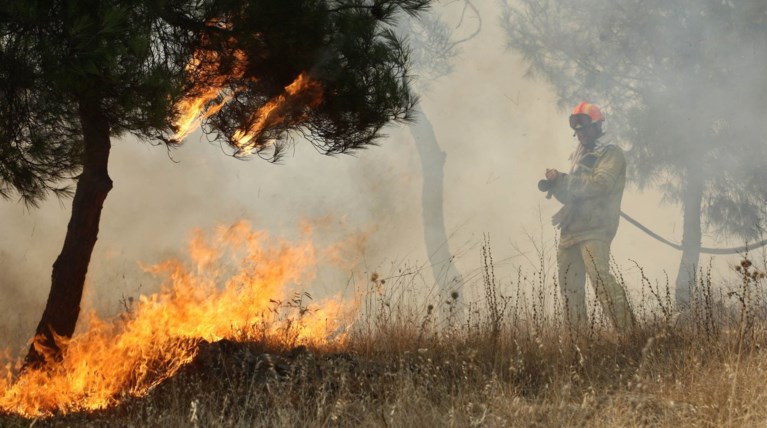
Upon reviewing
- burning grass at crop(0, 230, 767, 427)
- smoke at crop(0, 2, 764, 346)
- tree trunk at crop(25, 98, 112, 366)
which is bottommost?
burning grass at crop(0, 230, 767, 427)

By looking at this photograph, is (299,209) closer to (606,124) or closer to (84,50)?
(606,124)

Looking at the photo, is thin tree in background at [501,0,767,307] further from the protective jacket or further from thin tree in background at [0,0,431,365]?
thin tree in background at [0,0,431,365]

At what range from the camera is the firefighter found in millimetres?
Result: 7609

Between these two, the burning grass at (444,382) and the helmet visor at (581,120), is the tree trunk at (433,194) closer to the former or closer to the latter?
the helmet visor at (581,120)

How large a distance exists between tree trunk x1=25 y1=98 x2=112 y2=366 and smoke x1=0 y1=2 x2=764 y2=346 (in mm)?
6828

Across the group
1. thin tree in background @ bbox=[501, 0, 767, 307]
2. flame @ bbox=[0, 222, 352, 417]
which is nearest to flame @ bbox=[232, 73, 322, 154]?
flame @ bbox=[0, 222, 352, 417]

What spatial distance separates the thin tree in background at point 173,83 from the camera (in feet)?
13.1

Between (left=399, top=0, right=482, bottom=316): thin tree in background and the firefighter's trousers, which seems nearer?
the firefighter's trousers

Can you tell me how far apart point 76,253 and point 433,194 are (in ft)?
35.1

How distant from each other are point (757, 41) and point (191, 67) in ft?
29.0

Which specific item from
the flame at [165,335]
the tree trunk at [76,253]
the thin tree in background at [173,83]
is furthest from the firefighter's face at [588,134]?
the tree trunk at [76,253]

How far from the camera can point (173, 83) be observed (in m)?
4.09

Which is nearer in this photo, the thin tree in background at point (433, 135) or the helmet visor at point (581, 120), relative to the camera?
the helmet visor at point (581, 120)

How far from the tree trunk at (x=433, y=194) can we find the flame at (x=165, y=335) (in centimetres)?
852
